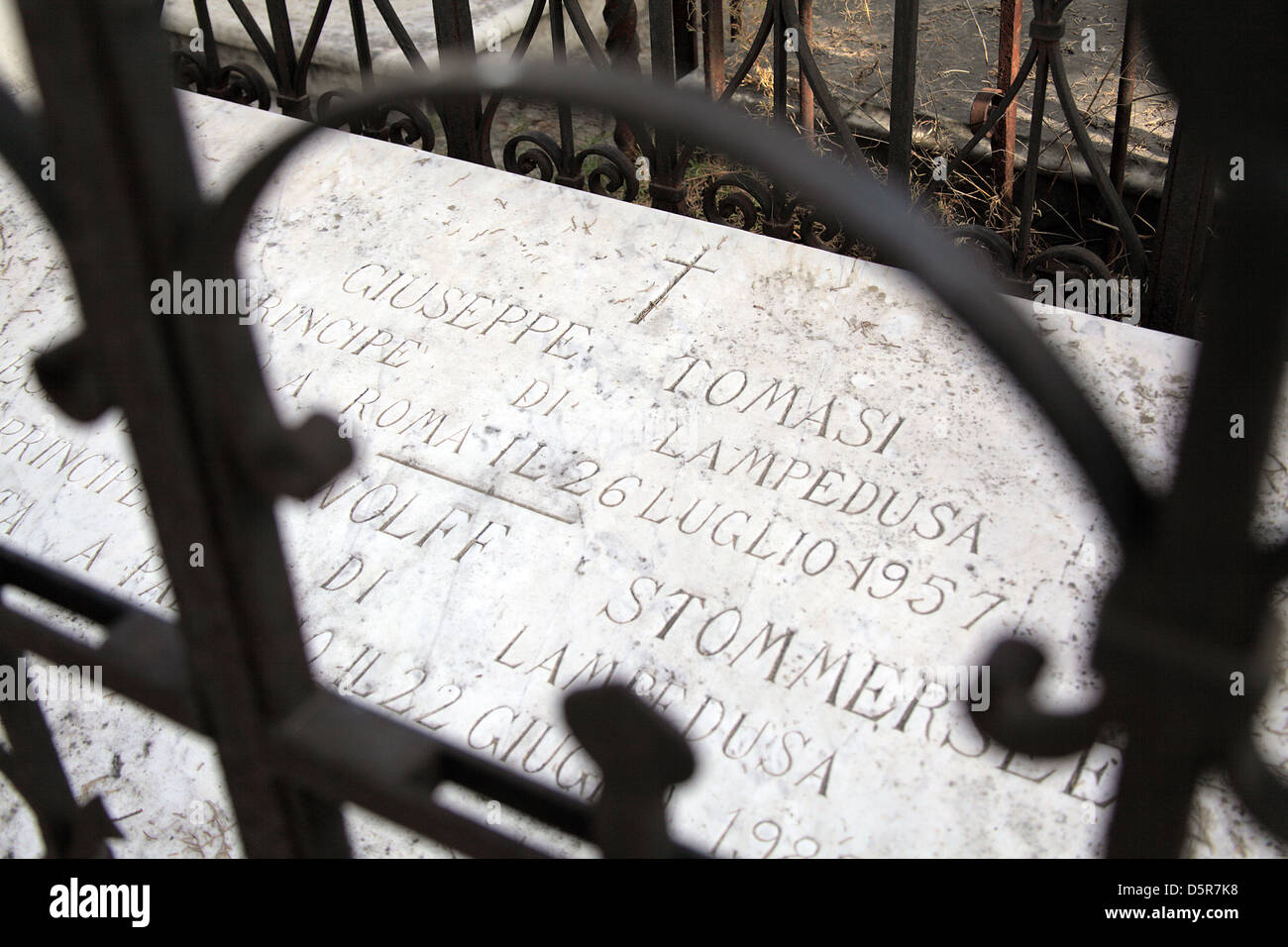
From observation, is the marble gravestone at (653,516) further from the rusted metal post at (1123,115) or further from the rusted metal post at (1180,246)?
the rusted metal post at (1123,115)

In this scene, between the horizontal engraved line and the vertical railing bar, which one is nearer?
the horizontal engraved line

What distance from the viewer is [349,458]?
0.73 meters

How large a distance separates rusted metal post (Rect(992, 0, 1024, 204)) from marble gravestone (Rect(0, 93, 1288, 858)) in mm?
1550

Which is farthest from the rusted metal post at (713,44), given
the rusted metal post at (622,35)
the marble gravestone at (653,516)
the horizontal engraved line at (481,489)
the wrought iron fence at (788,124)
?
the horizontal engraved line at (481,489)

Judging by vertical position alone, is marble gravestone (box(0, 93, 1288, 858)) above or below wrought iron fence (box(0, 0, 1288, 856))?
below

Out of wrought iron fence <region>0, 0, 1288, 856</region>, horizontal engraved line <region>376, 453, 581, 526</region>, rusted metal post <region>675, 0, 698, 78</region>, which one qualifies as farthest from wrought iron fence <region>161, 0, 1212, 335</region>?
wrought iron fence <region>0, 0, 1288, 856</region>

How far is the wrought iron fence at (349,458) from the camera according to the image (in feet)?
1.73

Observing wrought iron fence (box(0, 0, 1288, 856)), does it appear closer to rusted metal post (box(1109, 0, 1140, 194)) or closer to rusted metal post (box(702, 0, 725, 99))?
rusted metal post (box(1109, 0, 1140, 194))

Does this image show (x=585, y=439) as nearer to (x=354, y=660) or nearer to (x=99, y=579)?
(x=354, y=660)

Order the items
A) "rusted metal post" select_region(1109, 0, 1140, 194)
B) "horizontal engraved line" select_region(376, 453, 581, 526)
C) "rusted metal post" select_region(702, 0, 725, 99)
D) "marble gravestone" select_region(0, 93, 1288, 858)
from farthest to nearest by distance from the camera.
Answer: "rusted metal post" select_region(702, 0, 725, 99), "rusted metal post" select_region(1109, 0, 1140, 194), "horizontal engraved line" select_region(376, 453, 581, 526), "marble gravestone" select_region(0, 93, 1288, 858)

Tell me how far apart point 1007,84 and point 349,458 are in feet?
12.1

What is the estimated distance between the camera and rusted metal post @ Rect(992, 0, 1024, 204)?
375 centimetres

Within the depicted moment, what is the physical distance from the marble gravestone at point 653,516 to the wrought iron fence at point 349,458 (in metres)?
0.99

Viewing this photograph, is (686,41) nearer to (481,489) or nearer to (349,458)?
(481,489)
